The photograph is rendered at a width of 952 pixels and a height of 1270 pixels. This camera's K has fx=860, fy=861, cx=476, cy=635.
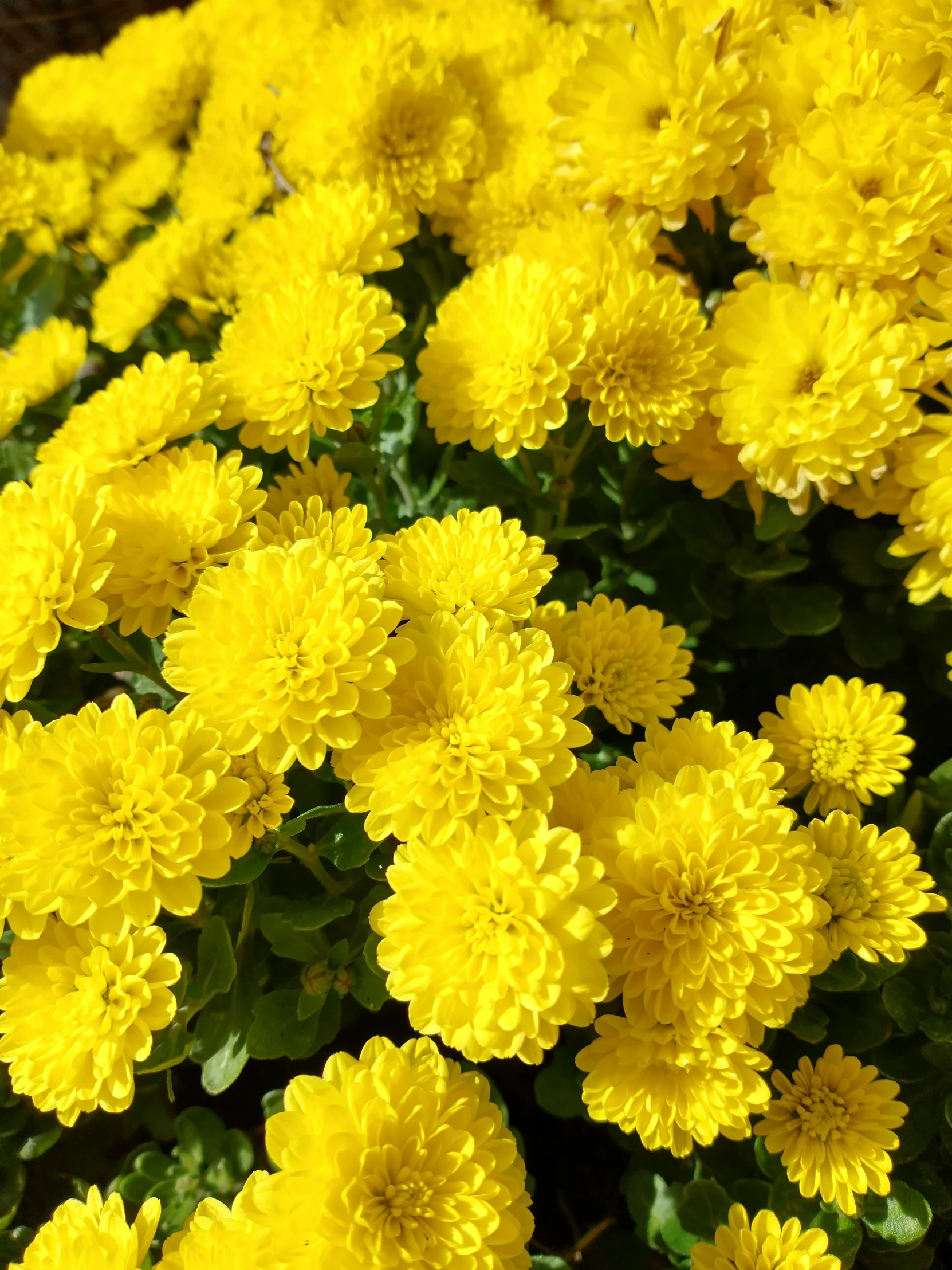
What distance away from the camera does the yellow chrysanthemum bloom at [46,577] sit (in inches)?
33.6

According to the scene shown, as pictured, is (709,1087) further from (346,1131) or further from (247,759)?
(247,759)

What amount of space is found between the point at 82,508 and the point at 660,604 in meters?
0.83

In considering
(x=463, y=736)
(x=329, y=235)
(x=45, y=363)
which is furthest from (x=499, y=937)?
(x=45, y=363)

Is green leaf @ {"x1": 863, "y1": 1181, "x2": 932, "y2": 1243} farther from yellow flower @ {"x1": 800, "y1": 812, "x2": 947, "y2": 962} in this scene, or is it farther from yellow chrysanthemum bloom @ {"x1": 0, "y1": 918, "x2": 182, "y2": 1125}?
yellow chrysanthemum bloom @ {"x1": 0, "y1": 918, "x2": 182, "y2": 1125}

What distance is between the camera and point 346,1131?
0.69 m

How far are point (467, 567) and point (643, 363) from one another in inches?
15.6

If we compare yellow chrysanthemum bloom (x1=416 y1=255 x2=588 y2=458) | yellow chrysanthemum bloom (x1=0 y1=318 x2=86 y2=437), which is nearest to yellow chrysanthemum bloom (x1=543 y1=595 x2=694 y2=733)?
yellow chrysanthemum bloom (x1=416 y1=255 x2=588 y2=458)

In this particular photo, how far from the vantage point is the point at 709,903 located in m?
0.76

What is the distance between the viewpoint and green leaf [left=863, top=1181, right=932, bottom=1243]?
2.89 feet

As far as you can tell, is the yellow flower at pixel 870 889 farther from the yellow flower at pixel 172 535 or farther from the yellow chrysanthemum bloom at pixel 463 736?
the yellow flower at pixel 172 535

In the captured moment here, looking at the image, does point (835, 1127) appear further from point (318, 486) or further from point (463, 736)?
point (318, 486)

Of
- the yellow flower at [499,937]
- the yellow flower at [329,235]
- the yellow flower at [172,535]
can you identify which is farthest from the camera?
the yellow flower at [329,235]

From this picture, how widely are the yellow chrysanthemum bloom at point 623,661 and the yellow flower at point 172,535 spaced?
0.38 metres

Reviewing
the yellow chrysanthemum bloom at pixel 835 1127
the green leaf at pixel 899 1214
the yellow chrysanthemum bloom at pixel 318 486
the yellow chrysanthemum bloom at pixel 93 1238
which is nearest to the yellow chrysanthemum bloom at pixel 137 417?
the yellow chrysanthemum bloom at pixel 318 486
